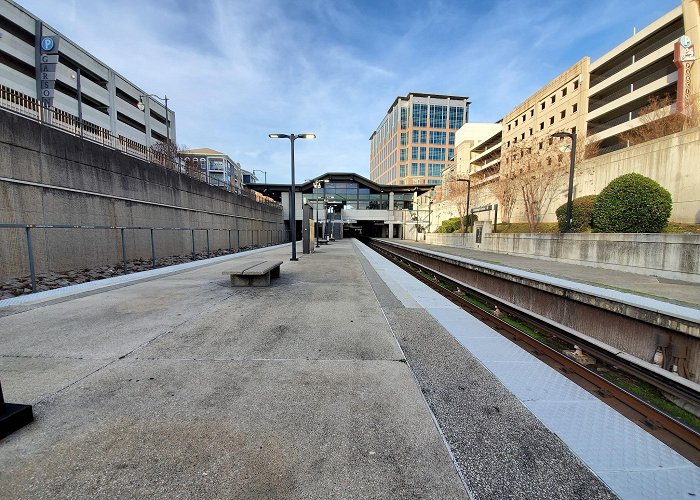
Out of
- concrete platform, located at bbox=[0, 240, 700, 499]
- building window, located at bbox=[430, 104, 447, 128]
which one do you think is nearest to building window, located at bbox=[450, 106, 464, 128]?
building window, located at bbox=[430, 104, 447, 128]

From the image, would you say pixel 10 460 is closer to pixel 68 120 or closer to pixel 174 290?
pixel 174 290

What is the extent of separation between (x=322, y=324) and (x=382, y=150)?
12064 centimetres

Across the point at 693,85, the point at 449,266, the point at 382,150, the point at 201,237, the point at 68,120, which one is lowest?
the point at 449,266

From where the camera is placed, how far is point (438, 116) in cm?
9794

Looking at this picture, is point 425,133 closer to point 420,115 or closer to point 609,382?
point 420,115

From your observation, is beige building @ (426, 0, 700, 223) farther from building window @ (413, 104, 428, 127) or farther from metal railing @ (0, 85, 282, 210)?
building window @ (413, 104, 428, 127)

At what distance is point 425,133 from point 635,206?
3685 inches

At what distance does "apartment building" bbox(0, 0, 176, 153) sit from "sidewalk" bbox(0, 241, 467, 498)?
13418 millimetres

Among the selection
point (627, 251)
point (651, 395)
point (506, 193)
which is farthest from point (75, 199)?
point (506, 193)

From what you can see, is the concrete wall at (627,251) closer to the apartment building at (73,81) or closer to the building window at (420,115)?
the apartment building at (73,81)

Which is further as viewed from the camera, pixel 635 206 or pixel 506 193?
pixel 506 193

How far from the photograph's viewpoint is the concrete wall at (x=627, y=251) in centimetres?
880

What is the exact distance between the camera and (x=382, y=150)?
11825 centimetres

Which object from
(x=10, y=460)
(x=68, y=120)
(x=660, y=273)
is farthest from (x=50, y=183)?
(x=660, y=273)
